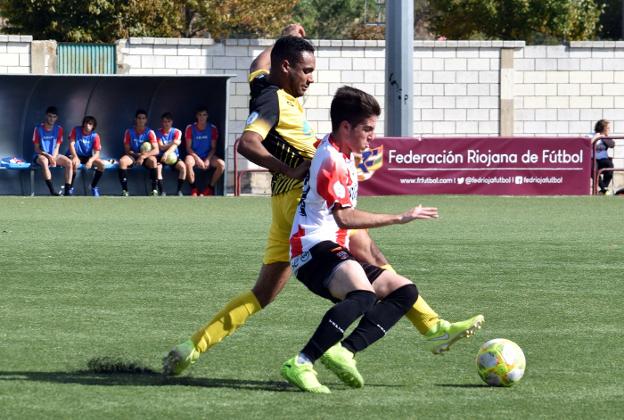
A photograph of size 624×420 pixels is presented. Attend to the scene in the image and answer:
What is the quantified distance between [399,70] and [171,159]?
489 centimetres

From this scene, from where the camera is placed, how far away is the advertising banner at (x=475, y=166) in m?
23.2

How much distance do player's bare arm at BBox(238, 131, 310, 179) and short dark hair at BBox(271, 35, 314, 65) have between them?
44 cm

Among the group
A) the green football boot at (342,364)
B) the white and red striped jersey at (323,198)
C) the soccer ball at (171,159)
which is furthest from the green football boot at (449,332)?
the soccer ball at (171,159)

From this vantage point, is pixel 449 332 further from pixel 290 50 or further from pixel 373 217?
pixel 290 50

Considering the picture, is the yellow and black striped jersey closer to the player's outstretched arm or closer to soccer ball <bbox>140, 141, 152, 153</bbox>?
the player's outstretched arm

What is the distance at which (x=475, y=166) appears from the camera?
23.5 metres

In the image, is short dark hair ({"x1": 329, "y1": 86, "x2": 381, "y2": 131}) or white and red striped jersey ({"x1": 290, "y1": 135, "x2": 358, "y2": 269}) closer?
white and red striped jersey ({"x1": 290, "y1": 135, "x2": 358, "y2": 269})

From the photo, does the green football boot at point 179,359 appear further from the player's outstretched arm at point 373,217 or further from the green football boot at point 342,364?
the player's outstretched arm at point 373,217

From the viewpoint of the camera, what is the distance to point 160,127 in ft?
85.4

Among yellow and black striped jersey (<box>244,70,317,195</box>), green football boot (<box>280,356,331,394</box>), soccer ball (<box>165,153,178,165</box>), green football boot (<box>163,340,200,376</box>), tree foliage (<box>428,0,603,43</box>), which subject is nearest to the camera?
green football boot (<box>280,356,331,394</box>)

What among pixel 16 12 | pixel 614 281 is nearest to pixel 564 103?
pixel 16 12

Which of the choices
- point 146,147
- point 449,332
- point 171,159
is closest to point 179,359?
point 449,332

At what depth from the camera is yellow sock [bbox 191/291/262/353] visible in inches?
259

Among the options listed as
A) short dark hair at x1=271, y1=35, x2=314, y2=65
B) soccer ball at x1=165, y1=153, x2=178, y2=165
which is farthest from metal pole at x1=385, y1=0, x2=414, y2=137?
short dark hair at x1=271, y1=35, x2=314, y2=65
